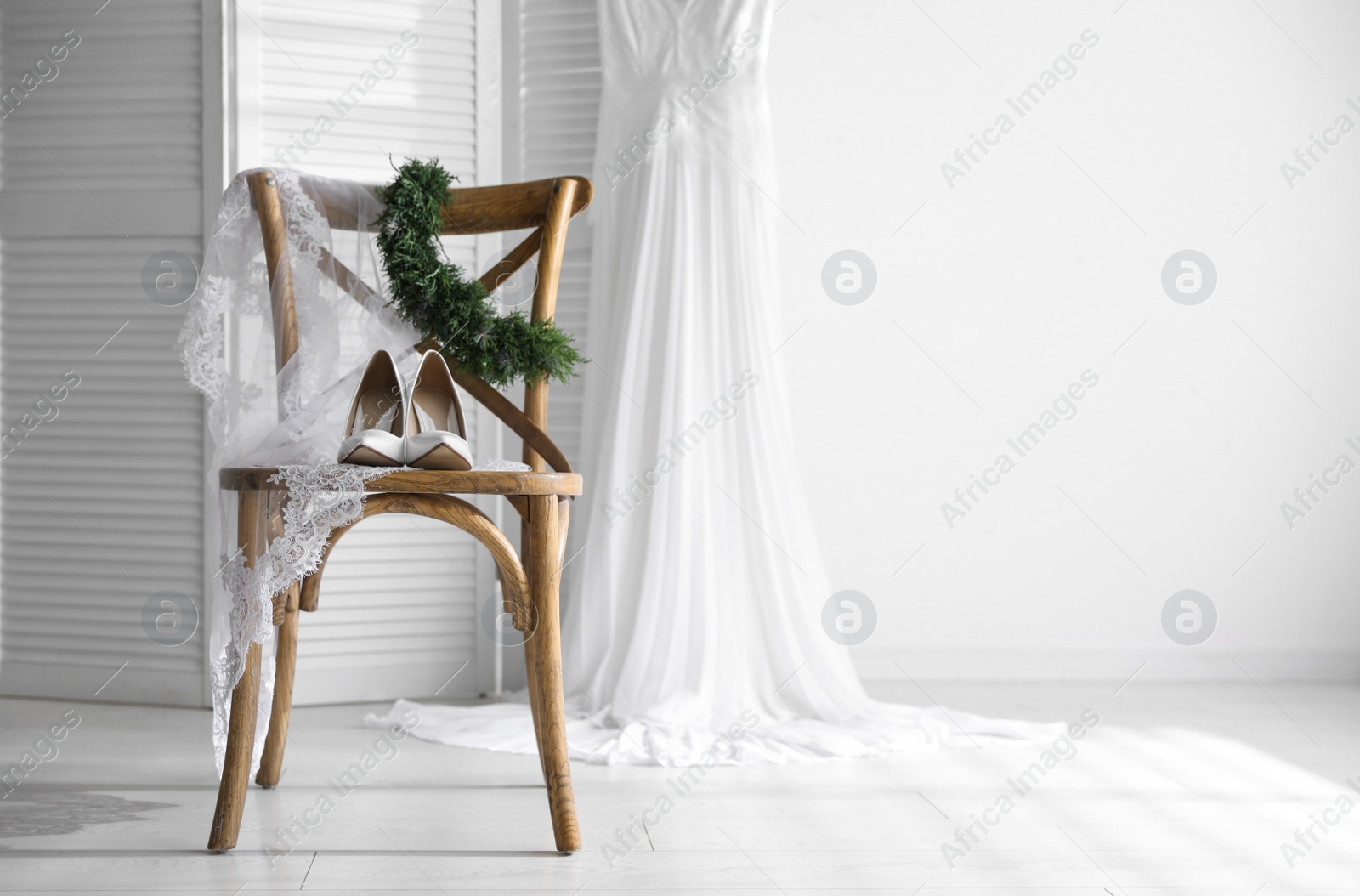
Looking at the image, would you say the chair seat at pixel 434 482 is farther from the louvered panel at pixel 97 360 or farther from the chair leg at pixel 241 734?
the louvered panel at pixel 97 360

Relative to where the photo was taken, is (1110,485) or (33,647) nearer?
(33,647)

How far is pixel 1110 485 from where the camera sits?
2.58 metres

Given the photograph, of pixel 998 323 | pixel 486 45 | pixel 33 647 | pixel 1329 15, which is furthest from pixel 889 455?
pixel 33 647

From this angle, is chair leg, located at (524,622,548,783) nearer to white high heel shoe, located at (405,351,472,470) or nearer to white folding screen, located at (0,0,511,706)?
white high heel shoe, located at (405,351,472,470)

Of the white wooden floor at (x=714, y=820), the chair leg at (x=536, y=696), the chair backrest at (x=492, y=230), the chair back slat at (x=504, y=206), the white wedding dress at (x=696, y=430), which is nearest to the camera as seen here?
the white wooden floor at (x=714, y=820)

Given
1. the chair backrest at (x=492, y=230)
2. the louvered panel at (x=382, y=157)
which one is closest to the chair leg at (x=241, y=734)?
the chair backrest at (x=492, y=230)

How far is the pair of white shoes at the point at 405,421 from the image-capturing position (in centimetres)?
123

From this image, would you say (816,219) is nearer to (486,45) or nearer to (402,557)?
(486,45)

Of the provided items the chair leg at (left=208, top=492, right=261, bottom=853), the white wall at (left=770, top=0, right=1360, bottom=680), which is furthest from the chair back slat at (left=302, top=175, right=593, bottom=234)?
the white wall at (left=770, top=0, right=1360, bottom=680)

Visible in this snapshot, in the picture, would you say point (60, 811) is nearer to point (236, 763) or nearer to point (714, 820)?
point (236, 763)

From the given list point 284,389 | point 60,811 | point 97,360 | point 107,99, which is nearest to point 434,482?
point 284,389

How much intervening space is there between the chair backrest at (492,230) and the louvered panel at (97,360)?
0.86 meters

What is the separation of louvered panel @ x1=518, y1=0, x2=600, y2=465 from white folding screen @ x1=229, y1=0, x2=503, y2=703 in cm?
7

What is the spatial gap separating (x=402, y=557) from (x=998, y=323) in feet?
5.00
